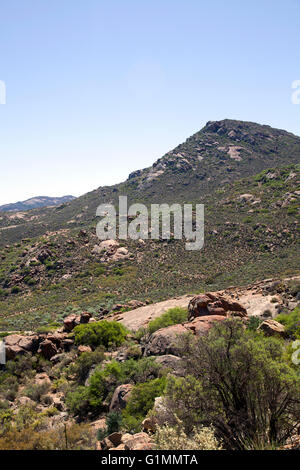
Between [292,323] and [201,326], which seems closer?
[201,326]

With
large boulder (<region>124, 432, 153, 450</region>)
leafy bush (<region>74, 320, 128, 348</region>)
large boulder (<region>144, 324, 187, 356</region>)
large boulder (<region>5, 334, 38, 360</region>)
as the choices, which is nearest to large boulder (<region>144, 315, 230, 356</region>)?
large boulder (<region>144, 324, 187, 356</region>)

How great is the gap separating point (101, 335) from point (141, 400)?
10.8 metres

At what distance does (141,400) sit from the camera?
40.4 feet

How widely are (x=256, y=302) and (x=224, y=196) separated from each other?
5616 centimetres

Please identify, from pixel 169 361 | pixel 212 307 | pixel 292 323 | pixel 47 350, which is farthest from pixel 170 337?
pixel 47 350

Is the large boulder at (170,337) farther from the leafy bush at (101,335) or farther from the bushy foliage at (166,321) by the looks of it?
the leafy bush at (101,335)

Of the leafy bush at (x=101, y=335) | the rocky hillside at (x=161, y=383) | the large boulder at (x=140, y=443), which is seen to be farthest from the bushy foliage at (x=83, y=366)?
the large boulder at (x=140, y=443)

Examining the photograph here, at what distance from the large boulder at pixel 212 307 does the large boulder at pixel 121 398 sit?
27.8 ft

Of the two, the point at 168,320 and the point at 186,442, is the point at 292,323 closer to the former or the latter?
the point at 168,320

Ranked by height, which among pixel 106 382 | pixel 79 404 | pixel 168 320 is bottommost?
pixel 79 404

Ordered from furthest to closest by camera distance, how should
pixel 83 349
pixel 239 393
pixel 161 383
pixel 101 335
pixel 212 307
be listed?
pixel 101 335 < pixel 83 349 < pixel 212 307 < pixel 161 383 < pixel 239 393

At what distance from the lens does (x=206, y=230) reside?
200 ft

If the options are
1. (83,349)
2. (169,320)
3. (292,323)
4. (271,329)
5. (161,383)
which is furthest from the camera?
(169,320)
